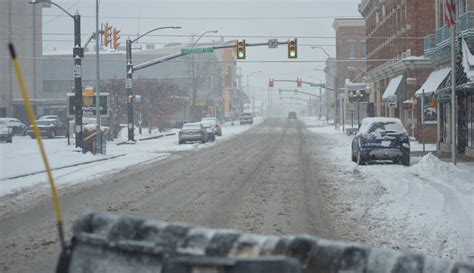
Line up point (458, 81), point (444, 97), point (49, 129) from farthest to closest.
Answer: point (49, 129) < point (444, 97) < point (458, 81)

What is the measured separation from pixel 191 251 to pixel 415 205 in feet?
36.8

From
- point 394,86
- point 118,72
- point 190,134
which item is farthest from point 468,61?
point 118,72

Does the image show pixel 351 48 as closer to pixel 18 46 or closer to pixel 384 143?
pixel 18 46

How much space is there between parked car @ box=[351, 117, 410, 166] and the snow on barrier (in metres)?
21.8

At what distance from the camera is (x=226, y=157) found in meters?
30.7

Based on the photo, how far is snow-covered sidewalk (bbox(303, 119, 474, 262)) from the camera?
9852mm

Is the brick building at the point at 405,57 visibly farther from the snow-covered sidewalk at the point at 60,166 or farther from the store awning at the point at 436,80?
the snow-covered sidewalk at the point at 60,166

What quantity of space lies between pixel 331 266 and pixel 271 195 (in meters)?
12.7

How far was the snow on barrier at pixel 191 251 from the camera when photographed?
3256 millimetres

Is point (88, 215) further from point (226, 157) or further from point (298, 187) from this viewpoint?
point (226, 157)

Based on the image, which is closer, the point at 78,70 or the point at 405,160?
the point at 405,160

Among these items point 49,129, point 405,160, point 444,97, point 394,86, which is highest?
point 394,86

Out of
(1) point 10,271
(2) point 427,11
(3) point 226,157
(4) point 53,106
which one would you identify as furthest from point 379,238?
(4) point 53,106

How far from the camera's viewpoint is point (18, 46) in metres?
72.7
